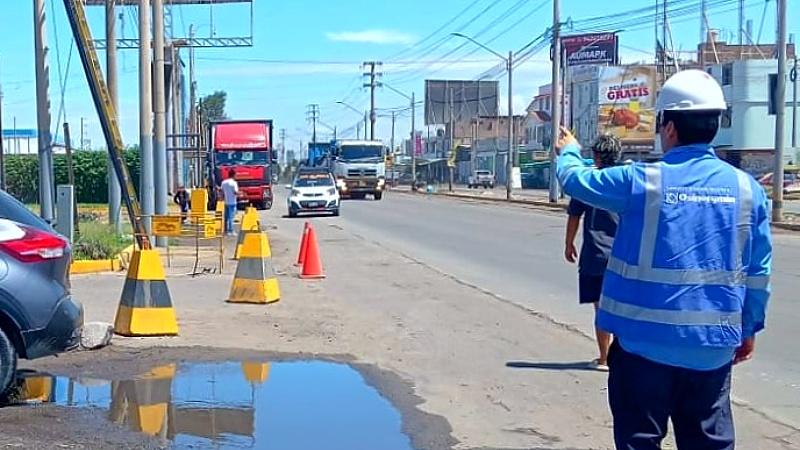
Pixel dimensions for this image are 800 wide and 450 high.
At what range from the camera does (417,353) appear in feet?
34.7

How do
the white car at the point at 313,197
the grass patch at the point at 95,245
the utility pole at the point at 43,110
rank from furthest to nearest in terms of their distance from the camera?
the white car at the point at 313,197 → the utility pole at the point at 43,110 → the grass patch at the point at 95,245

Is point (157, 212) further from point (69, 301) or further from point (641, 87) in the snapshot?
point (641, 87)

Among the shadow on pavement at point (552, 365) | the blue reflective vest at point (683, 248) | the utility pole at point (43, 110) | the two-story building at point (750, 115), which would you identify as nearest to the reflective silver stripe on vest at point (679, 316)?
the blue reflective vest at point (683, 248)

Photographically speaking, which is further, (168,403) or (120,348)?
(120,348)

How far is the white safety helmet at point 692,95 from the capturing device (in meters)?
4.15

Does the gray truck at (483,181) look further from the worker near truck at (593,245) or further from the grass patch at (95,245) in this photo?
the worker near truck at (593,245)

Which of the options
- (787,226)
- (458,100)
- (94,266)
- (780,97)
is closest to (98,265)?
(94,266)

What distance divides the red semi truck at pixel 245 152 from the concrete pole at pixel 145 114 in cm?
2234

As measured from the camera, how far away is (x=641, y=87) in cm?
8388

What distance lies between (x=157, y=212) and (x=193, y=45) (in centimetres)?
3229

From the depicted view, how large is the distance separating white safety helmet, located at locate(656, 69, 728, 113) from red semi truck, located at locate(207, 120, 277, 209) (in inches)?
1648

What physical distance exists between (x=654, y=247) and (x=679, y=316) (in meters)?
0.27

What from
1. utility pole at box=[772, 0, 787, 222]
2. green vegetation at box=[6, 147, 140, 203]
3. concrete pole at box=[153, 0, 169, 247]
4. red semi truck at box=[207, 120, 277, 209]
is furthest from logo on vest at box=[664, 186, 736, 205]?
green vegetation at box=[6, 147, 140, 203]

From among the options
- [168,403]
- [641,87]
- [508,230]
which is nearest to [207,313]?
[168,403]
